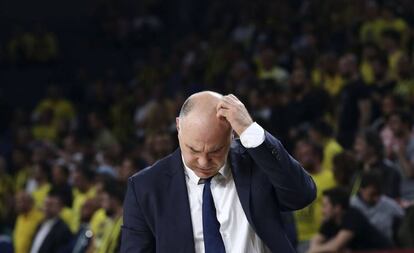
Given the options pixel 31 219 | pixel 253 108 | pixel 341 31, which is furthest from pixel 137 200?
pixel 341 31

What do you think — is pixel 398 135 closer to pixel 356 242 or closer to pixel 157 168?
pixel 356 242

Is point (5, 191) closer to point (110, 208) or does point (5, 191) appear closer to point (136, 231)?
point (110, 208)

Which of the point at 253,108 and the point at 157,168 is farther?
the point at 253,108

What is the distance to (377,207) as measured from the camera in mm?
8398

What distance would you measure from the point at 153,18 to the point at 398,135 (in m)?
11.7

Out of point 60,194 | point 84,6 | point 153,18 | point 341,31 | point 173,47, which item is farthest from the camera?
point 84,6

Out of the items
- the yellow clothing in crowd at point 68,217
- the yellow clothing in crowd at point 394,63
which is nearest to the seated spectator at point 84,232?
the yellow clothing in crowd at point 68,217

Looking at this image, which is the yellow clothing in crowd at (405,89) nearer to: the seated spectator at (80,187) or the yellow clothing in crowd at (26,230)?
the seated spectator at (80,187)

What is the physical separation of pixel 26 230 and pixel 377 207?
157 inches

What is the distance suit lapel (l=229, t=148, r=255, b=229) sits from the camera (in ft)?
13.8

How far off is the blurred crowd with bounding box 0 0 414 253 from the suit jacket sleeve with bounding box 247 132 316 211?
3933 millimetres

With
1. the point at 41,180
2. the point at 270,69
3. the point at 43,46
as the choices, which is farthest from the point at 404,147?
the point at 43,46

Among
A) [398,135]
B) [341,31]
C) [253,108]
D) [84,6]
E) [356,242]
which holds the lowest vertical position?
[356,242]

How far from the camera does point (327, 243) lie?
27.0 ft
